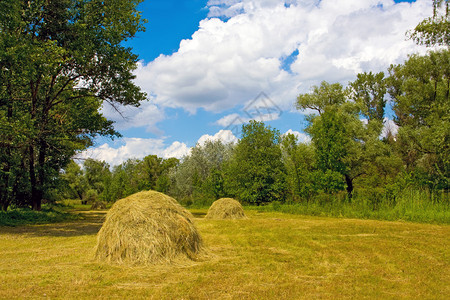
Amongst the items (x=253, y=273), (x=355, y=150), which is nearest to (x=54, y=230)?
(x=253, y=273)

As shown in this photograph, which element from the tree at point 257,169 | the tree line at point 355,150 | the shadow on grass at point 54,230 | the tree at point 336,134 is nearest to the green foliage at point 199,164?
the tree line at point 355,150

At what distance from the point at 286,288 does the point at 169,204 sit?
4209mm

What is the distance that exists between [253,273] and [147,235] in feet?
9.21

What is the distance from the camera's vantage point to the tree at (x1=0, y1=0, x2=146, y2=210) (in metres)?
15.5

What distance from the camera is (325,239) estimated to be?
431 inches

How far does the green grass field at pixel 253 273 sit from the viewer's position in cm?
528

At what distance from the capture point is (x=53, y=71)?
17.6 m

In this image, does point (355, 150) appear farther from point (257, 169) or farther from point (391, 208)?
point (391, 208)

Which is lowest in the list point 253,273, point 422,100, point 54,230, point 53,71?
point 54,230

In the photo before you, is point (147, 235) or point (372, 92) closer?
point (147, 235)

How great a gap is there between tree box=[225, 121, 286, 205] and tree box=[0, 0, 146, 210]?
15.6 metres

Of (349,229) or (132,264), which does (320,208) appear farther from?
(132,264)

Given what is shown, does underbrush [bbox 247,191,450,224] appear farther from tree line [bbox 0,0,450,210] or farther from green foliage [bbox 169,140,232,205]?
green foliage [bbox 169,140,232,205]

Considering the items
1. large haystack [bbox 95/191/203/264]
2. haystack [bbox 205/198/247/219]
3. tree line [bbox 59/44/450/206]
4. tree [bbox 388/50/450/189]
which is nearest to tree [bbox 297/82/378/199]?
tree line [bbox 59/44/450/206]
